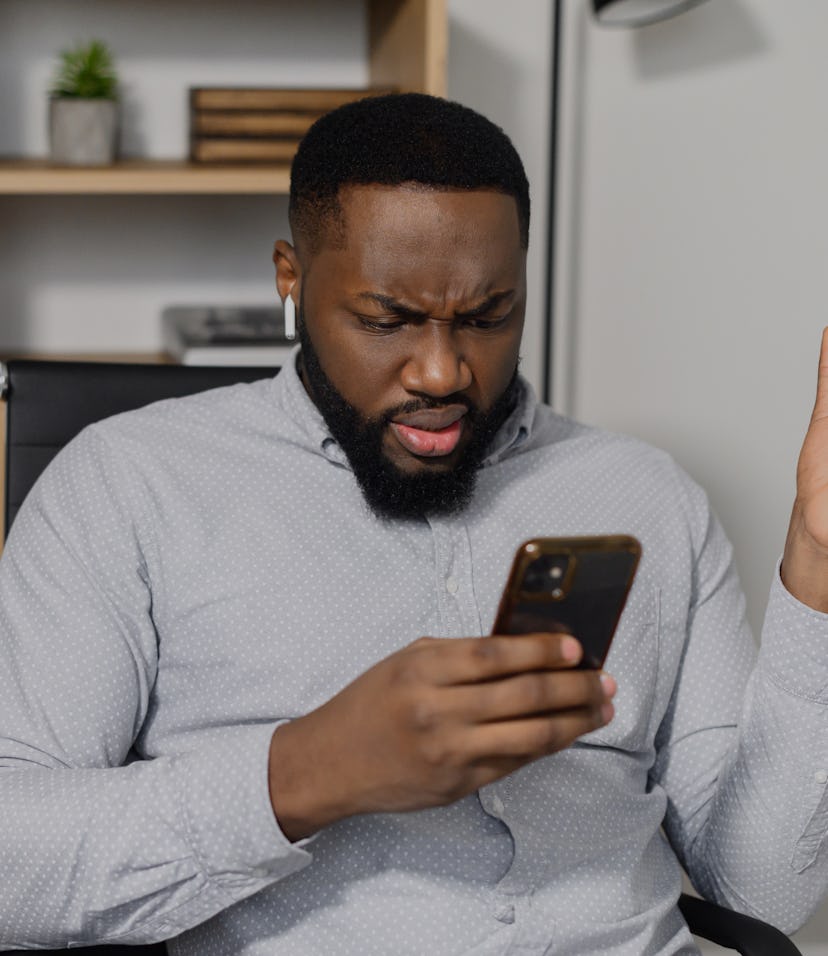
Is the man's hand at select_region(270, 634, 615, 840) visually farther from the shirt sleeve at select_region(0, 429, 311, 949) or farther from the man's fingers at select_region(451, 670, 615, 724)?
the shirt sleeve at select_region(0, 429, 311, 949)

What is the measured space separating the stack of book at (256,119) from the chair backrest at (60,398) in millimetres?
548

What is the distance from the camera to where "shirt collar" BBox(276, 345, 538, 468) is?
121 centimetres

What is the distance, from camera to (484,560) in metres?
1.20

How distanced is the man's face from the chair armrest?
0.41m

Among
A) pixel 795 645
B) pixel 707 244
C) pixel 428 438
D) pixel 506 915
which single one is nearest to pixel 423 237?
pixel 428 438

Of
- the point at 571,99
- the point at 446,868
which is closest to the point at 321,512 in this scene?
the point at 446,868

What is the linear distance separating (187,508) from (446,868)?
0.36 metres

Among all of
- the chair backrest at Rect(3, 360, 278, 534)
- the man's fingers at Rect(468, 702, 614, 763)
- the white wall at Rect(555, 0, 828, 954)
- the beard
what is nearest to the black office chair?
the chair backrest at Rect(3, 360, 278, 534)

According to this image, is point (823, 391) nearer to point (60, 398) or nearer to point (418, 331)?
point (418, 331)

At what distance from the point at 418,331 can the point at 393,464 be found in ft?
0.36

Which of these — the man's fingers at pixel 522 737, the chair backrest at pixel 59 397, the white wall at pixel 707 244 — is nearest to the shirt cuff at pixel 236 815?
the man's fingers at pixel 522 737

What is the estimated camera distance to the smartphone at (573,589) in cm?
79

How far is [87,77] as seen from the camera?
190 cm

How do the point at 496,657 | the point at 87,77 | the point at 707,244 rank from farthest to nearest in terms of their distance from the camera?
the point at 707,244 → the point at 87,77 → the point at 496,657
